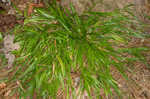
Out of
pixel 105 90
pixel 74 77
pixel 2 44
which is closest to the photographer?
pixel 105 90

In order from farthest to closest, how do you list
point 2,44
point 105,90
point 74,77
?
point 2,44 < point 74,77 < point 105,90

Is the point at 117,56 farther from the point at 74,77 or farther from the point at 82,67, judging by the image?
the point at 74,77

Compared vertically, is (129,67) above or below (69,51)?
below

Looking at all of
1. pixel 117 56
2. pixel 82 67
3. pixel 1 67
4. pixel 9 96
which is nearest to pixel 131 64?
pixel 117 56
